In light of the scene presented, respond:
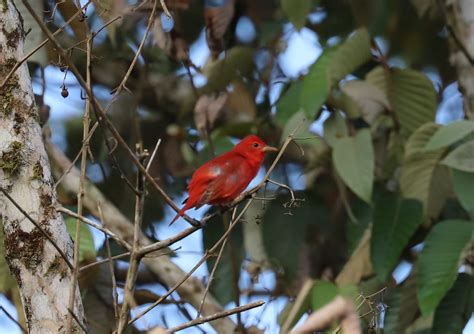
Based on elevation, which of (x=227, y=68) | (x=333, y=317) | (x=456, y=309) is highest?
(x=227, y=68)

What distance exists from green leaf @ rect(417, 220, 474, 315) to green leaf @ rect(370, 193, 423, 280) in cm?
36

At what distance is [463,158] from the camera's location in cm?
418

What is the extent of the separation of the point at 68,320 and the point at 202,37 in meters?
4.48

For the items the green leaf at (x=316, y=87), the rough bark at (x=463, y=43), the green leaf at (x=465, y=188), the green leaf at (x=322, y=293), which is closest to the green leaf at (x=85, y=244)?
the green leaf at (x=322, y=293)

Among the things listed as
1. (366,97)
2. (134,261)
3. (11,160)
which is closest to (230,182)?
(366,97)

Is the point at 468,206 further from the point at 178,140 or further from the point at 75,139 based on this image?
the point at 75,139

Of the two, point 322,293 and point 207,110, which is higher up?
point 207,110

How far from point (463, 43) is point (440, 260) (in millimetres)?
1358

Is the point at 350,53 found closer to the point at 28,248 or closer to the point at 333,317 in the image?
the point at 28,248

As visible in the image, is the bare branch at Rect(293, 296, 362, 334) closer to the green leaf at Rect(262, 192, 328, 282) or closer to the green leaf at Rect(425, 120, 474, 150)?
the green leaf at Rect(425, 120, 474, 150)

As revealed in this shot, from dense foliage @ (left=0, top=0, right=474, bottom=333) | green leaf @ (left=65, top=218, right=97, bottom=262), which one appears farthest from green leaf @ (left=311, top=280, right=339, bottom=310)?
green leaf @ (left=65, top=218, right=97, bottom=262)

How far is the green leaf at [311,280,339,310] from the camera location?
431 centimetres

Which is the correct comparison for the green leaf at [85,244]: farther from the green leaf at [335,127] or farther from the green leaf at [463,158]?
the green leaf at [463,158]

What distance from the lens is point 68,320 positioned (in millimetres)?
2480
